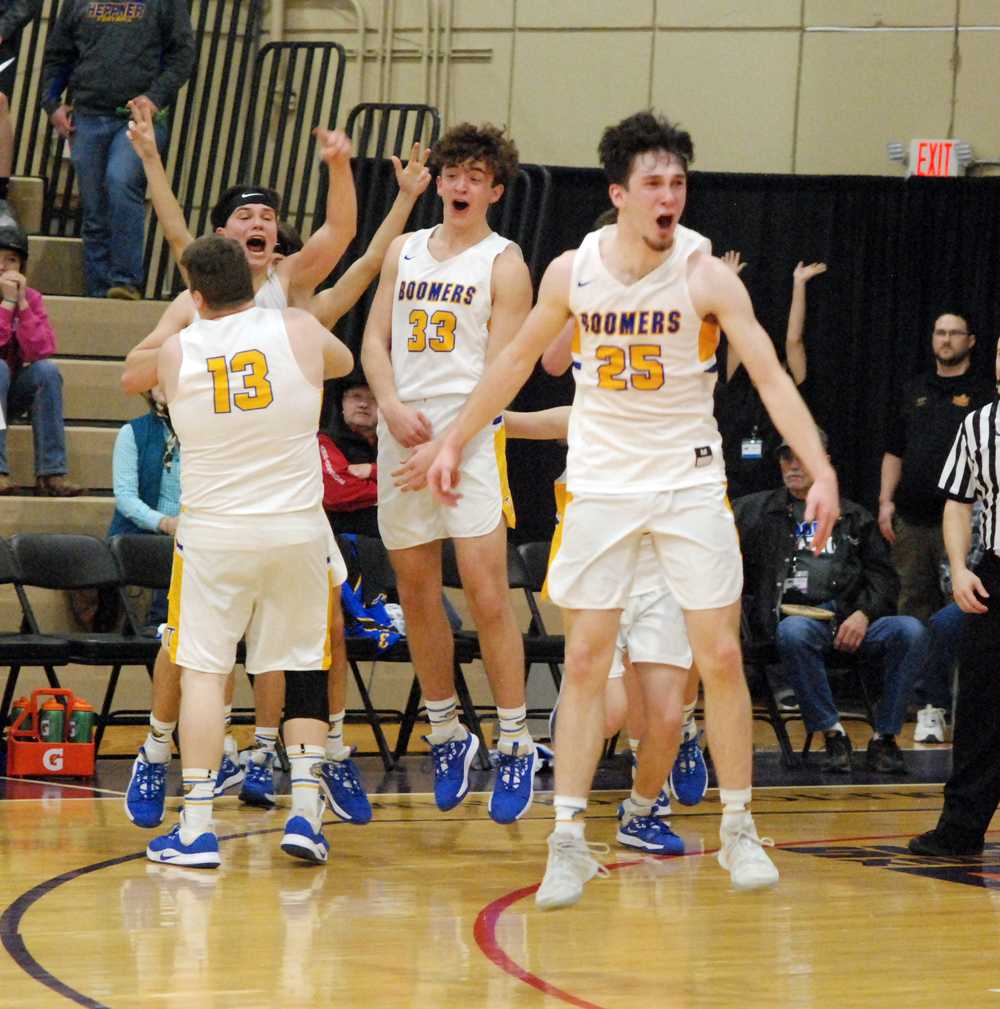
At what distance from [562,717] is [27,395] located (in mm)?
4920

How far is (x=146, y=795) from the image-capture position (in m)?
5.64

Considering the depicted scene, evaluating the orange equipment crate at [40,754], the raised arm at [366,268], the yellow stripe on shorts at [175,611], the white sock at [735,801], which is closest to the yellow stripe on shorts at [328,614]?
the yellow stripe on shorts at [175,611]

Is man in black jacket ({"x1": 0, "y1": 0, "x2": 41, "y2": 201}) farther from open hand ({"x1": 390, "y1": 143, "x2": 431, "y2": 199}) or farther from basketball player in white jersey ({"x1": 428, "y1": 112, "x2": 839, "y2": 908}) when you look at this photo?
basketball player in white jersey ({"x1": 428, "y1": 112, "x2": 839, "y2": 908})

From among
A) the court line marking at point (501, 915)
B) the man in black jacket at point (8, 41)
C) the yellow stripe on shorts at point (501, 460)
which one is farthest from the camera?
the man in black jacket at point (8, 41)

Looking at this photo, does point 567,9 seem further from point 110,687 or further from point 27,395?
point 110,687

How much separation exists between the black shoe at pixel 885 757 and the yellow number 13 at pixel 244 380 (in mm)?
3907

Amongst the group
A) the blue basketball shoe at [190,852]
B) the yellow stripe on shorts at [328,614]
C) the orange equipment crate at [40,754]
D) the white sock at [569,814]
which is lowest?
the orange equipment crate at [40,754]

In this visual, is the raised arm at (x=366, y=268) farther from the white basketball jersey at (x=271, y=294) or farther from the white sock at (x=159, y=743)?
the white sock at (x=159, y=743)

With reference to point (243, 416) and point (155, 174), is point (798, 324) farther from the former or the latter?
point (243, 416)

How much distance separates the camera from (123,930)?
14.4 feet

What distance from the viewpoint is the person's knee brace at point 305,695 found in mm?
5293

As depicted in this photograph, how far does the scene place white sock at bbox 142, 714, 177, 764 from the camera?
5668 millimetres

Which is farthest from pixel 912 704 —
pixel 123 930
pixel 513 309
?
pixel 123 930

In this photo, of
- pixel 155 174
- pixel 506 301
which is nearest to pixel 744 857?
pixel 506 301
